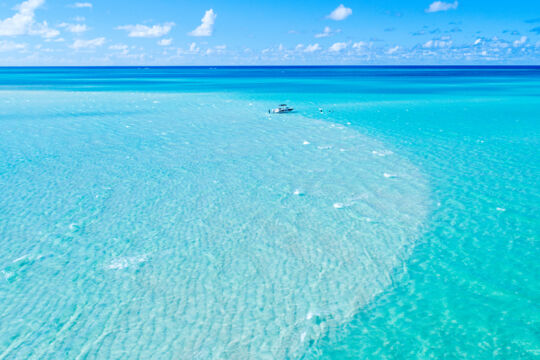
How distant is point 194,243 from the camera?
21188 mm

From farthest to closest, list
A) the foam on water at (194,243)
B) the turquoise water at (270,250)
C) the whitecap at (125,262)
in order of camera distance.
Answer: the whitecap at (125,262), the foam on water at (194,243), the turquoise water at (270,250)

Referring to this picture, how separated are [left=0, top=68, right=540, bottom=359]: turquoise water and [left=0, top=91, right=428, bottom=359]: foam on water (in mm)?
87

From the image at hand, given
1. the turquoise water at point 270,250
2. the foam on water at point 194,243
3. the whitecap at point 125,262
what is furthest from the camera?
the whitecap at point 125,262

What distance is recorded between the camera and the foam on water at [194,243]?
1487 cm

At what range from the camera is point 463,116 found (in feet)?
200

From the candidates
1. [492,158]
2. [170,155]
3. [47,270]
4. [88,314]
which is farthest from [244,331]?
[492,158]

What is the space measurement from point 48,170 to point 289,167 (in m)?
20.4

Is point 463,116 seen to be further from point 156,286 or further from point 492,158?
point 156,286

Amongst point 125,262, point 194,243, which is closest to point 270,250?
point 194,243

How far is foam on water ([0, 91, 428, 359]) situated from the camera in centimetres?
1487

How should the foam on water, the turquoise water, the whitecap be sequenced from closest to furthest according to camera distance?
1. the turquoise water
2. the foam on water
3. the whitecap

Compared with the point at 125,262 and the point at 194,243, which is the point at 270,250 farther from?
the point at 125,262

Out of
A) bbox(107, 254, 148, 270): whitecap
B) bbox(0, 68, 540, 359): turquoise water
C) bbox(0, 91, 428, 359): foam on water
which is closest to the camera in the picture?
Result: bbox(0, 68, 540, 359): turquoise water

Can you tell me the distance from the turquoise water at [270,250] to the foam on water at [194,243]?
0.29ft
